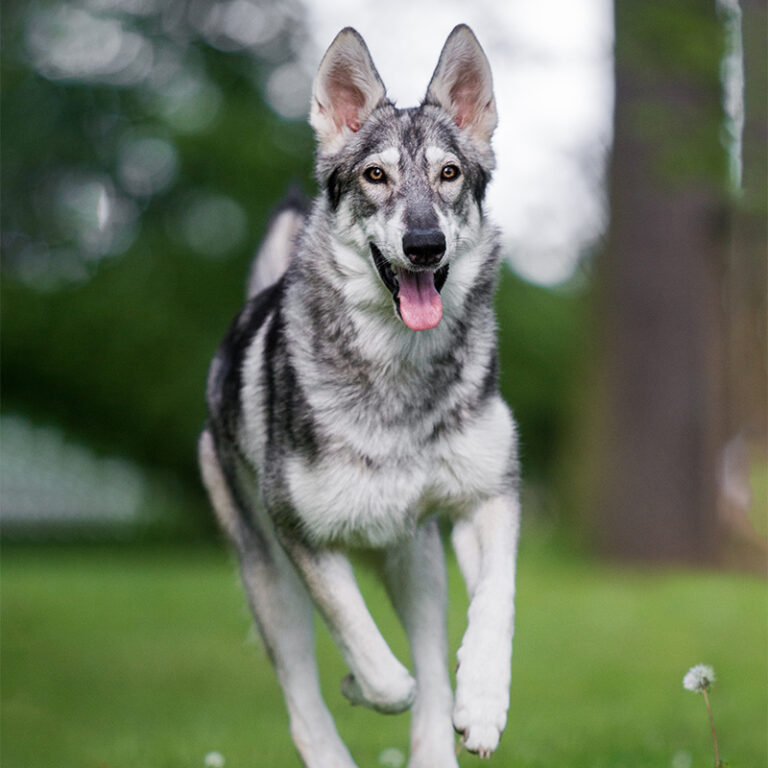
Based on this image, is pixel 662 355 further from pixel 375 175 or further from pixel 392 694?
Result: pixel 392 694

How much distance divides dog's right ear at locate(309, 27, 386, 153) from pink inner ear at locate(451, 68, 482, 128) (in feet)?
0.83

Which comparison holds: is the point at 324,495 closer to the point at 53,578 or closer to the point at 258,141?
the point at 53,578

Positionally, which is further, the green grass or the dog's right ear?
the green grass

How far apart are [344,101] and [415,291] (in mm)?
787

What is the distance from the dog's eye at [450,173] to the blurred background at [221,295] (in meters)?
5.74

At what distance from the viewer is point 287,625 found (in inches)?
169


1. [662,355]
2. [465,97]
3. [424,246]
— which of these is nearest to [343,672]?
[465,97]

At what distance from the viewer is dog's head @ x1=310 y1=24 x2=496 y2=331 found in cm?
350

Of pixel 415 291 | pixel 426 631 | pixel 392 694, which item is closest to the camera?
pixel 392 694

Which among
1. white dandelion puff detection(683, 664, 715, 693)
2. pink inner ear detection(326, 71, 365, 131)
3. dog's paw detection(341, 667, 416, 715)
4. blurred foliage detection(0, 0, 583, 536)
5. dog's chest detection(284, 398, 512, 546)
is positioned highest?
blurred foliage detection(0, 0, 583, 536)

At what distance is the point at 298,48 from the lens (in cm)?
1800

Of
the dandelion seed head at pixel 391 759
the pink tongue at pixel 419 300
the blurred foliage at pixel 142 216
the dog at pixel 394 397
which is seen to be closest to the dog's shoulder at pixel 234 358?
the dog at pixel 394 397

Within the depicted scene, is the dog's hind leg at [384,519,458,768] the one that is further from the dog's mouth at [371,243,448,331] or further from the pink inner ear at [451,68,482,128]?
the pink inner ear at [451,68,482,128]

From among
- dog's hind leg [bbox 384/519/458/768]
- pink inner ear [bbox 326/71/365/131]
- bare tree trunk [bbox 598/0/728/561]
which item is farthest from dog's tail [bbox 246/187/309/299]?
bare tree trunk [bbox 598/0/728/561]
